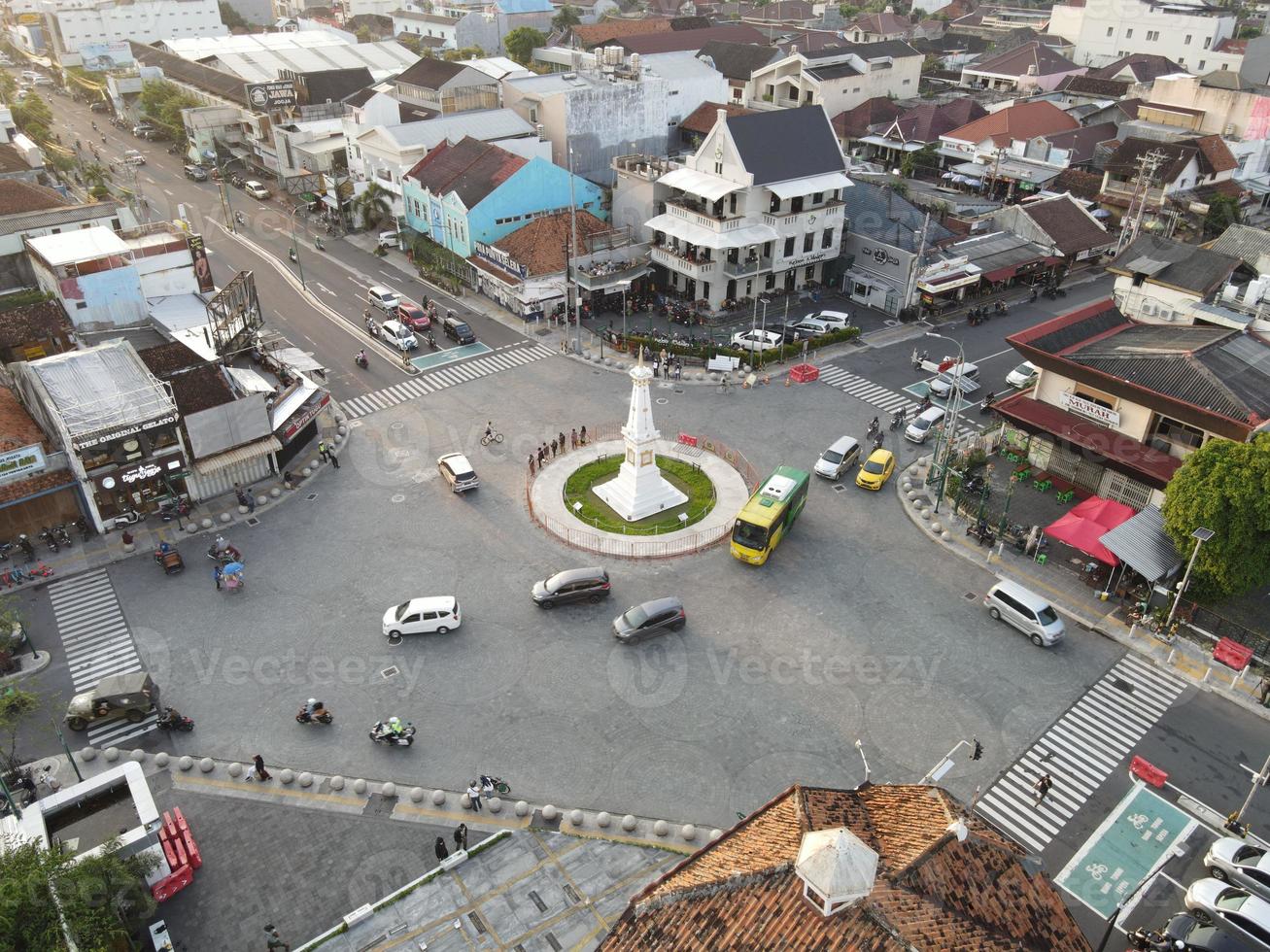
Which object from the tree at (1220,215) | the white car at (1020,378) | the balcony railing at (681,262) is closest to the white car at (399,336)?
the balcony railing at (681,262)

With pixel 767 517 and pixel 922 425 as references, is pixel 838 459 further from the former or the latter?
pixel 767 517

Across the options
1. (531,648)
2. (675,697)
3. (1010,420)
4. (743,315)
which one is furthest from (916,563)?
(743,315)

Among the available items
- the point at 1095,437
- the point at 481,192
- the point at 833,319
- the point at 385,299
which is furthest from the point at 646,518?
the point at 481,192

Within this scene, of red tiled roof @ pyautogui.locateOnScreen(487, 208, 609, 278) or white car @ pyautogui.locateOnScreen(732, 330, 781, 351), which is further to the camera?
red tiled roof @ pyautogui.locateOnScreen(487, 208, 609, 278)

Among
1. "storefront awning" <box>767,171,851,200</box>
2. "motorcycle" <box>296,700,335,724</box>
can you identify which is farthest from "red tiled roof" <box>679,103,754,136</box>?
"motorcycle" <box>296,700,335,724</box>

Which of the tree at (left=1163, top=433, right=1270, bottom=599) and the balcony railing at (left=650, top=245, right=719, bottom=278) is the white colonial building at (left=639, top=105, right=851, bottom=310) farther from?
the tree at (left=1163, top=433, right=1270, bottom=599)
